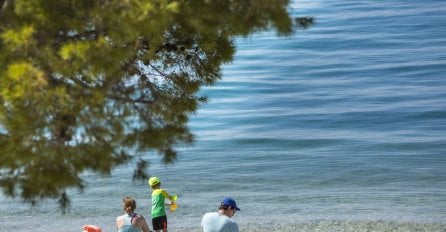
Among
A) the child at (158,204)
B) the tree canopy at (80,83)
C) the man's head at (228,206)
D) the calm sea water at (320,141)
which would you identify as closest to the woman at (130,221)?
the calm sea water at (320,141)

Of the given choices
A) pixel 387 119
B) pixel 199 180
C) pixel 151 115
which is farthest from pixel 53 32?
pixel 387 119

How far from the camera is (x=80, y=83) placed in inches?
318

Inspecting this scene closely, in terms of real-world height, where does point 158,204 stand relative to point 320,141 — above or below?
below

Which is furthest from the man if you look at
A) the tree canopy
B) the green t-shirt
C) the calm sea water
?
the green t-shirt

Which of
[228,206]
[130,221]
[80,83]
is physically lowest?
[130,221]

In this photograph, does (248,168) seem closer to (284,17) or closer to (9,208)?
(9,208)

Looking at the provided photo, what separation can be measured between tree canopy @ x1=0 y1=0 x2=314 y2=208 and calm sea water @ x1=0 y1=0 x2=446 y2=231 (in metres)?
0.92

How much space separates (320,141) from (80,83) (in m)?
25.2

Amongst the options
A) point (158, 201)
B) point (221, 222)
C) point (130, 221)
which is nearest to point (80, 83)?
point (221, 222)

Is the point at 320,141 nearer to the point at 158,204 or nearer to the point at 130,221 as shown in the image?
the point at 158,204

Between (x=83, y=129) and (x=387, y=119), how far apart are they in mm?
29803

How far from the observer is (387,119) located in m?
36.9

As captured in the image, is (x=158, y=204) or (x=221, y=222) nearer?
(x=221, y=222)

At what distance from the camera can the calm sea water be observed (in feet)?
66.3
